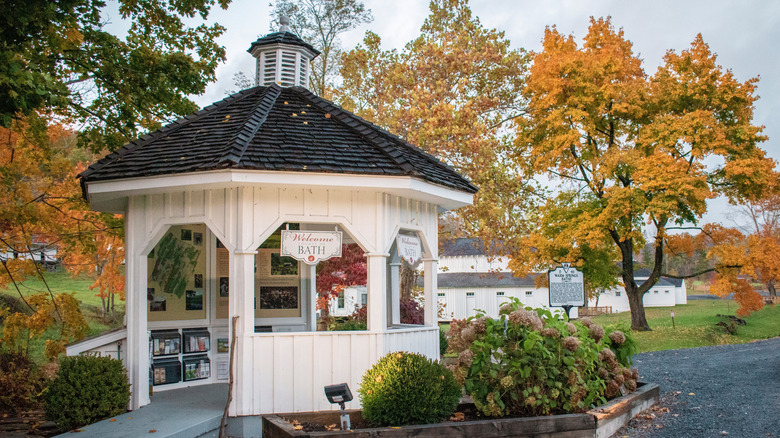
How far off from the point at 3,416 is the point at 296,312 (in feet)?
15.2

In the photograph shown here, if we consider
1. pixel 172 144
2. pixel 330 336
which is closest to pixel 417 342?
pixel 330 336

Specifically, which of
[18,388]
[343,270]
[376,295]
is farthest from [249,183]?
[343,270]

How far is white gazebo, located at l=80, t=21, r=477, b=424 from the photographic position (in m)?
7.66

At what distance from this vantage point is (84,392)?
7.47 metres

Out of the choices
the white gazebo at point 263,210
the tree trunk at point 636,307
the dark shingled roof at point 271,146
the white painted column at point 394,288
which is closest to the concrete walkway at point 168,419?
the white gazebo at point 263,210

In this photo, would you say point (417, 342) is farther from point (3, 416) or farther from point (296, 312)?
point (3, 416)

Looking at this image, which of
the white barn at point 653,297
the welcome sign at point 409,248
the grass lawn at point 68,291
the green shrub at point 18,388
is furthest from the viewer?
the white barn at point 653,297

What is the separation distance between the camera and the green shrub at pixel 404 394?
6680 millimetres

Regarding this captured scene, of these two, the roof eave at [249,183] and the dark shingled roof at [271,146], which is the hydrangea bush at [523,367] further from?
the dark shingled roof at [271,146]

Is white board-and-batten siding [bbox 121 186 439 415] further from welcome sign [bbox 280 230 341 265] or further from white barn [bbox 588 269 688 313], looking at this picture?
white barn [bbox 588 269 688 313]

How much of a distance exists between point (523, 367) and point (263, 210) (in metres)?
3.53

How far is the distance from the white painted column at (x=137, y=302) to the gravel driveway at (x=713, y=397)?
5.99 m

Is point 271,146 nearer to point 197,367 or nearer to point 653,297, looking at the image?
point 197,367

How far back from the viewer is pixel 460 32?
22.5 m
